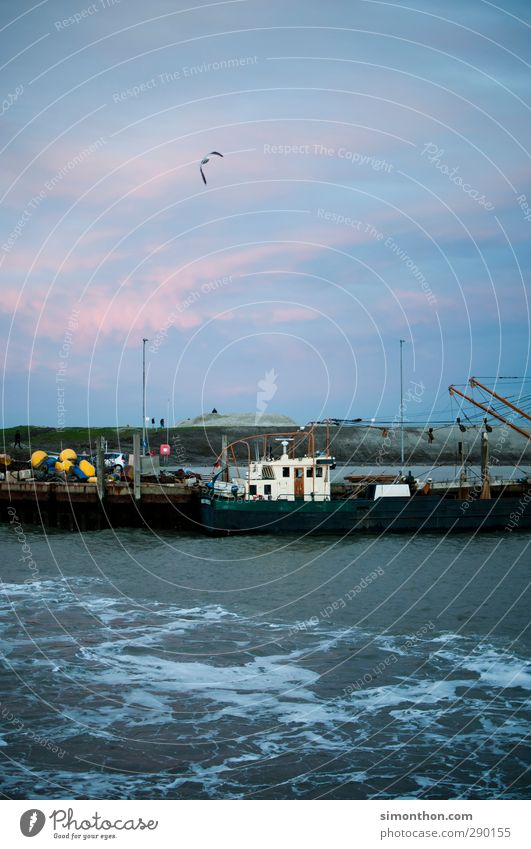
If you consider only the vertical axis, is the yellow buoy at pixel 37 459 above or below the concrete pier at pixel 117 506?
above

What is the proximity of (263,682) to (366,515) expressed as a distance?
29971 millimetres

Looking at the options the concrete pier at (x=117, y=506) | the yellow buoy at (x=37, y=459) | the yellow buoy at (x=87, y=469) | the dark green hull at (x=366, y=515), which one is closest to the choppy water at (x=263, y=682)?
the dark green hull at (x=366, y=515)

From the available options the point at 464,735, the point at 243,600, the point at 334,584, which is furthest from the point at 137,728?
the point at 334,584

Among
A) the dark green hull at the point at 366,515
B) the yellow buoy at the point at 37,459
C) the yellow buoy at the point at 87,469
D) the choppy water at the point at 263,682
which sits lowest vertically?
the choppy water at the point at 263,682

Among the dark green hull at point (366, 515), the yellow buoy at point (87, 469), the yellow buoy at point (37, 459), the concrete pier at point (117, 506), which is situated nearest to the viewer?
the dark green hull at point (366, 515)

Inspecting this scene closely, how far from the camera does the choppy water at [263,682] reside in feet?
47.7

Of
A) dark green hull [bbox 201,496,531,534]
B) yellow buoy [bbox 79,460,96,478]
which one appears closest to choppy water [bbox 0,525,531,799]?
dark green hull [bbox 201,496,531,534]

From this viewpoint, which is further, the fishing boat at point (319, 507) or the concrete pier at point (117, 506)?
the concrete pier at point (117, 506)

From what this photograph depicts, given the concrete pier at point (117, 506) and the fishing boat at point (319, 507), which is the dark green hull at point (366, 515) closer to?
the fishing boat at point (319, 507)

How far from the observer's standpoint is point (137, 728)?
16578 mm

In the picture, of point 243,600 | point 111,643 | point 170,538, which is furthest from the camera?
point 170,538

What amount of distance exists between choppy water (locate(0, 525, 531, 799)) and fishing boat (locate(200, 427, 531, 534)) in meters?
11.4
